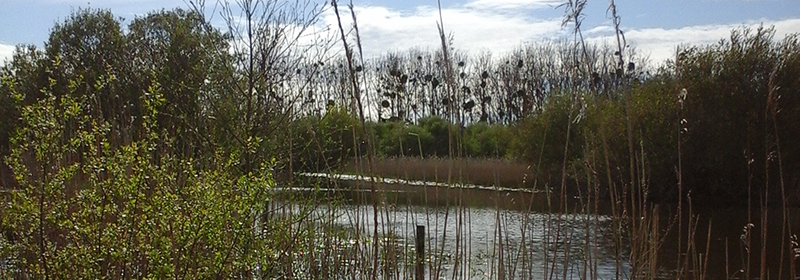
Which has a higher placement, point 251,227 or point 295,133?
point 295,133

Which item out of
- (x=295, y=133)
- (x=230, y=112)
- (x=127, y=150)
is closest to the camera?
(x=127, y=150)

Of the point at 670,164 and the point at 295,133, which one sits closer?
the point at 295,133

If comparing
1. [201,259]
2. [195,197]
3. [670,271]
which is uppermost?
[195,197]

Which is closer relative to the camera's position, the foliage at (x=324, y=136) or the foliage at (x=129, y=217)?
the foliage at (x=129, y=217)

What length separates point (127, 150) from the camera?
119 inches

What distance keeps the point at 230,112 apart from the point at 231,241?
4.15 meters

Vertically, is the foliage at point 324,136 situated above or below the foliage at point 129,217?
above

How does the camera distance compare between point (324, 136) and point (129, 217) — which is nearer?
point (129, 217)

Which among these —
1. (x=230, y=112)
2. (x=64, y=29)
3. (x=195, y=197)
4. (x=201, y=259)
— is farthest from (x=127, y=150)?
(x=64, y=29)

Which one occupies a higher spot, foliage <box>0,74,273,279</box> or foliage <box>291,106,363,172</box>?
foliage <box>291,106,363,172</box>

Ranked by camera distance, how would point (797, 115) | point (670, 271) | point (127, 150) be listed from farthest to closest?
1. point (797, 115)
2. point (670, 271)
3. point (127, 150)

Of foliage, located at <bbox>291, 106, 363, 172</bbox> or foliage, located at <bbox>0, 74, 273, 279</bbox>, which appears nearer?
foliage, located at <bbox>0, 74, 273, 279</bbox>

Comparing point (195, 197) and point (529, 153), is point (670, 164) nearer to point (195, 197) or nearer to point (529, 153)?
point (529, 153)

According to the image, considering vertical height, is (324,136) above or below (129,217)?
above
